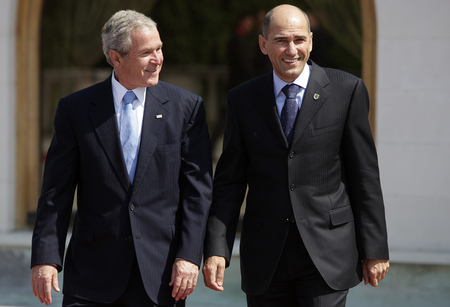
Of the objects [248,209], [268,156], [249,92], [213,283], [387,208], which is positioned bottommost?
[387,208]

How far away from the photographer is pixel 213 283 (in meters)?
2.96

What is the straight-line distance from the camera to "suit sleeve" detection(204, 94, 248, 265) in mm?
3057

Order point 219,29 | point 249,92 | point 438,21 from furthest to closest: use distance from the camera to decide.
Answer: point 219,29 < point 438,21 < point 249,92

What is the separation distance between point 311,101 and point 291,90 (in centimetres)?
10

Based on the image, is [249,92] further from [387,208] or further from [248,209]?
[387,208]

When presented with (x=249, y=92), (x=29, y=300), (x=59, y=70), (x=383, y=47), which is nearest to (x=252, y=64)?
(x=59, y=70)

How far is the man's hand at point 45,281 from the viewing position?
2.86 metres

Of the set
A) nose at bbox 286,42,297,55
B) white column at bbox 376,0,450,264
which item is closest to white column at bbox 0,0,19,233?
white column at bbox 376,0,450,264

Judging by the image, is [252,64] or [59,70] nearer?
[59,70]

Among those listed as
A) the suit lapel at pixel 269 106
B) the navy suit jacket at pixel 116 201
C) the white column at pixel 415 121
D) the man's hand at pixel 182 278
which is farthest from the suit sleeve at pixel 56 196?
the white column at pixel 415 121

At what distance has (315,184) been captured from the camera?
2984 millimetres

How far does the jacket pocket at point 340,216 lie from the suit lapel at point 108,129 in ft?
Result: 2.77

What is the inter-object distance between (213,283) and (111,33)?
108 centimetres

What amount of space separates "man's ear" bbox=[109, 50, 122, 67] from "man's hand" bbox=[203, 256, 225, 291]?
0.88 metres
